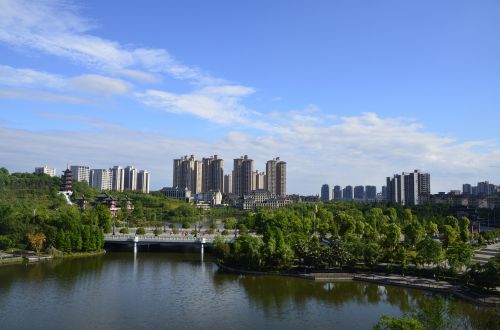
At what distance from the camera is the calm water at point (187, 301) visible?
57.6 feet

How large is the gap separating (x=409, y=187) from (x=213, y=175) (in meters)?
50.1

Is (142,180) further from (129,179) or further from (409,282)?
(409,282)

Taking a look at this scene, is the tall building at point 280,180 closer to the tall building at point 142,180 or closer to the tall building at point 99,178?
the tall building at point 142,180

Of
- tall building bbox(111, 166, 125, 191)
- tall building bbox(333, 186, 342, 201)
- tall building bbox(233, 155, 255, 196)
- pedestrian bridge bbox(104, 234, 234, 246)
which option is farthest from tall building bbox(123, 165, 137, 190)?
pedestrian bridge bbox(104, 234, 234, 246)

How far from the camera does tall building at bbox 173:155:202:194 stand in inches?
4825

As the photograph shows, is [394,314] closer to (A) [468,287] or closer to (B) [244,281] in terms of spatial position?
(A) [468,287]

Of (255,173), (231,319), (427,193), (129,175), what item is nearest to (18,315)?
(231,319)

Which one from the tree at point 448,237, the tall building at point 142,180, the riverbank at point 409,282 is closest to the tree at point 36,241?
the riverbank at point 409,282

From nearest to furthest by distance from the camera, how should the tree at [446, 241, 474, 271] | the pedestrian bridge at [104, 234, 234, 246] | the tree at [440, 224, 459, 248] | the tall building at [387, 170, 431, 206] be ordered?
the tree at [446, 241, 474, 271]
the tree at [440, 224, 459, 248]
the pedestrian bridge at [104, 234, 234, 246]
the tall building at [387, 170, 431, 206]

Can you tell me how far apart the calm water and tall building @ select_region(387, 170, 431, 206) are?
236 feet

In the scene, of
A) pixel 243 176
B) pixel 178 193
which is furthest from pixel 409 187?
pixel 178 193

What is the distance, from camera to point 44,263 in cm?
2986

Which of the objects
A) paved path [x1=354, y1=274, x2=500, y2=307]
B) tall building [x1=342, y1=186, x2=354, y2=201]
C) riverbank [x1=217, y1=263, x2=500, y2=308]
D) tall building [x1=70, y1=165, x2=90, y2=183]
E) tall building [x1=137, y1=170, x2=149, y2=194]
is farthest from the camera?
tall building [x1=342, y1=186, x2=354, y2=201]

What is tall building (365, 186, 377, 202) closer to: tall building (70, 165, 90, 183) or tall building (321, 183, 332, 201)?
tall building (321, 183, 332, 201)
